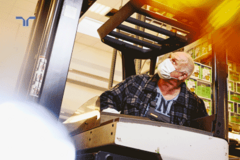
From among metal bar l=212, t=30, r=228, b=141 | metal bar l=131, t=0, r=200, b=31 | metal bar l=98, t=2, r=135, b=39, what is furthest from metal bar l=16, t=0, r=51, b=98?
metal bar l=212, t=30, r=228, b=141

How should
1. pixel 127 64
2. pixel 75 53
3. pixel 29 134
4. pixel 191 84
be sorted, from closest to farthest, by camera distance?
pixel 29 134
pixel 127 64
pixel 191 84
pixel 75 53

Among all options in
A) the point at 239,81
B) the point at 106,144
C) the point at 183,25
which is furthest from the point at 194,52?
the point at 106,144

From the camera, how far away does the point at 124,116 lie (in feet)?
3.49

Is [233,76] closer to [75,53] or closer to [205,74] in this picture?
[205,74]

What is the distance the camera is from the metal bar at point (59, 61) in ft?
3.49

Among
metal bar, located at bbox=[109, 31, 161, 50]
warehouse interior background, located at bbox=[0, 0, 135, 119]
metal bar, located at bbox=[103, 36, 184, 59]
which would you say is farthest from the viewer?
warehouse interior background, located at bbox=[0, 0, 135, 119]

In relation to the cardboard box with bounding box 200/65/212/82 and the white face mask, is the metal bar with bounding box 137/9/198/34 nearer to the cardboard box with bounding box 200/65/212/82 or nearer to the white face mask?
the white face mask

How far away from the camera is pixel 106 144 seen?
36.0 inches

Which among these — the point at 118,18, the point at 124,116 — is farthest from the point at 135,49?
the point at 124,116

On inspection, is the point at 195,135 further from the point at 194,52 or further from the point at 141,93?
the point at 194,52

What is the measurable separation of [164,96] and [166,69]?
0.22 m

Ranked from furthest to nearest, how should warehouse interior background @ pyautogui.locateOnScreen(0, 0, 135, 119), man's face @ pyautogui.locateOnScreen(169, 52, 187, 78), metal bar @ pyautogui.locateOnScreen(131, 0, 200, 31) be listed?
warehouse interior background @ pyautogui.locateOnScreen(0, 0, 135, 119) → man's face @ pyautogui.locateOnScreen(169, 52, 187, 78) → metal bar @ pyautogui.locateOnScreen(131, 0, 200, 31)

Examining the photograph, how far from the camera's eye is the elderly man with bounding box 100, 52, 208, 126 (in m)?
1.81

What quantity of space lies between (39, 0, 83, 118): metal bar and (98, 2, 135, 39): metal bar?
300mm
